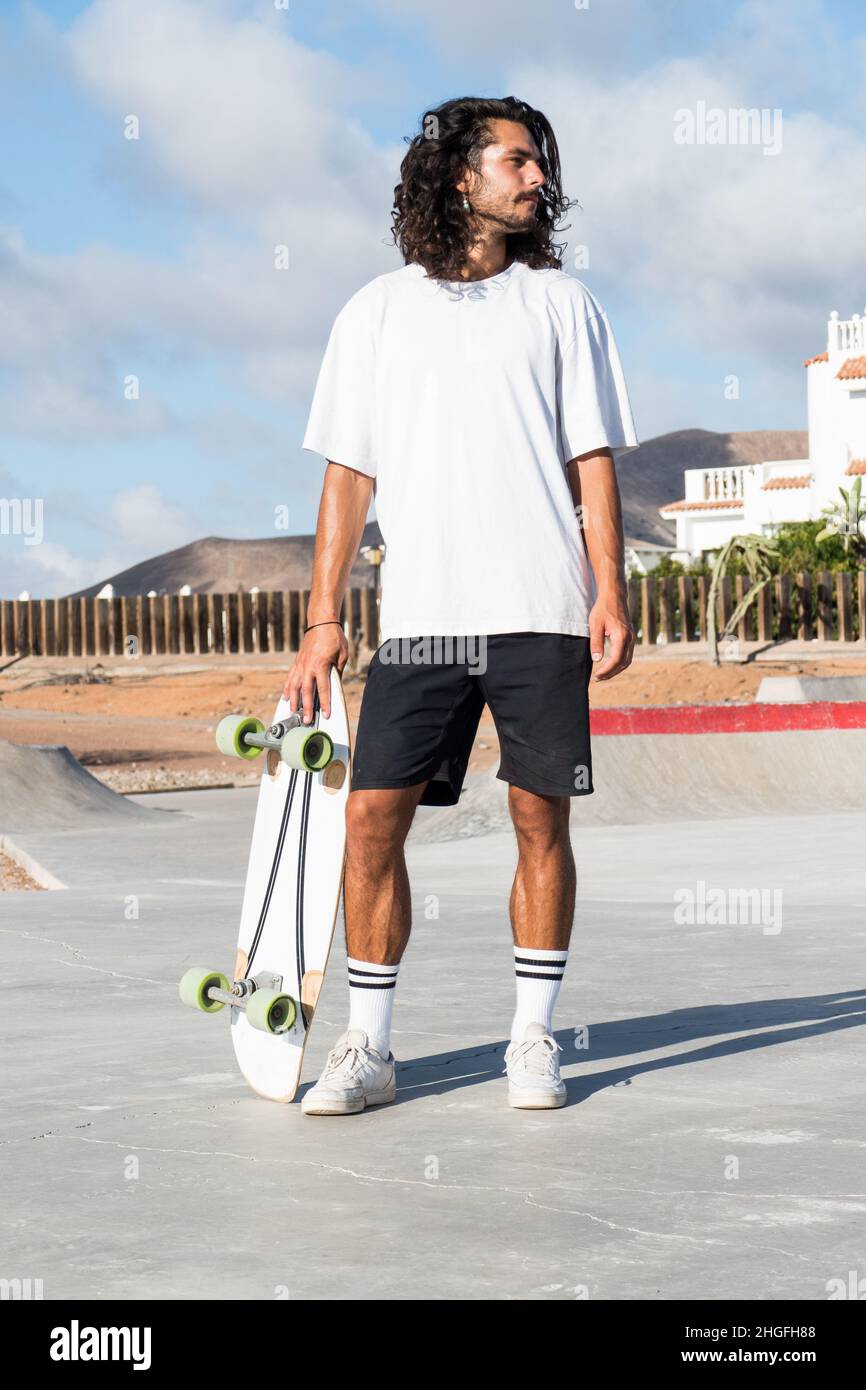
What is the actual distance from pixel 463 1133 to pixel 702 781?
31.0 feet

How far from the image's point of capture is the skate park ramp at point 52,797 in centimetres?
1138

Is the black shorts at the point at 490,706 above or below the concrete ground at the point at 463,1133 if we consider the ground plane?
above

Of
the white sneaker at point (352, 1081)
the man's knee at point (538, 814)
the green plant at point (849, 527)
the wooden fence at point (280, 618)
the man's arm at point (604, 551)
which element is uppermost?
the green plant at point (849, 527)

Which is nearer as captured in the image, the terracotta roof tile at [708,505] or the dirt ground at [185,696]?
the dirt ground at [185,696]

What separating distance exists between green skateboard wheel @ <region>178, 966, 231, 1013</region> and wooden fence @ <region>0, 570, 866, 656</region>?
26483 mm

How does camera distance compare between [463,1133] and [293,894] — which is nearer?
[463,1133]

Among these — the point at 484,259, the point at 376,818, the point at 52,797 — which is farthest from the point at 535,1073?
the point at 52,797

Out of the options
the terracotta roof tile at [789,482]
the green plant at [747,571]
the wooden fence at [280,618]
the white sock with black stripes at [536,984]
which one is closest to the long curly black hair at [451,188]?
the white sock with black stripes at [536,984]

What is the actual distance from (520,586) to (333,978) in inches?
91.5

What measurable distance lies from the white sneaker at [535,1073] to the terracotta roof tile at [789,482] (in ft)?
156

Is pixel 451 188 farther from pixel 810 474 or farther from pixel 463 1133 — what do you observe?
pixel 810 474

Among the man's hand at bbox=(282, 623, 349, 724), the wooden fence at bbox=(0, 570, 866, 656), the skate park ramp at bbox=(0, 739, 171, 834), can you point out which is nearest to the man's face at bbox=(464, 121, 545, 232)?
the man's hand at bbox=(282, 623, 349, 724)

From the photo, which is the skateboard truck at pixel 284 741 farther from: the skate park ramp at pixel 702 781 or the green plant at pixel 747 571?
the green plant at pixel 747 571

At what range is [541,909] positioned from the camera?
3588mm
